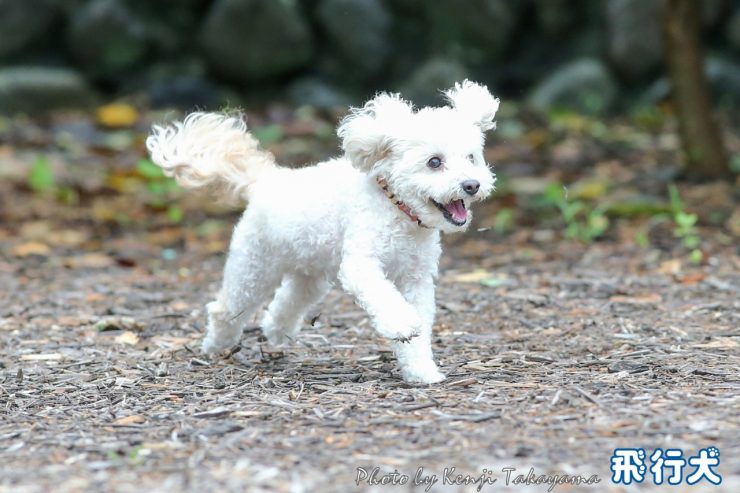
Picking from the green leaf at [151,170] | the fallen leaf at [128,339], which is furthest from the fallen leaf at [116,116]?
the fallen leaf at [128,339]

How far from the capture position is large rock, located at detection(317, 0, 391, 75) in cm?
1203

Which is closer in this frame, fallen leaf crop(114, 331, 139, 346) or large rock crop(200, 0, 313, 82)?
fallen leaf crop(114, 331, 139, 346)

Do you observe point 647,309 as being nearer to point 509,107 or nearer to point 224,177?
point 224,177

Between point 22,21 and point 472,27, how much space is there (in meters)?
4.97

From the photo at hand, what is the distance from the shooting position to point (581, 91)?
11844 millimetres

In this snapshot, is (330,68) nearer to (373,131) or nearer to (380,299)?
(373,131)

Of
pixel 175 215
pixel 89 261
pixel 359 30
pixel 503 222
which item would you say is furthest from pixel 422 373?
pixel 359 30

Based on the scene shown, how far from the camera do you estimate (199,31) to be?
12.2m

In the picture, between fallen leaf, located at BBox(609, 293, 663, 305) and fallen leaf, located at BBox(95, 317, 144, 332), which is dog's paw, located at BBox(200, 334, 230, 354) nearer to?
fallen leaf, located at BBox(95, 317, 144, 332)

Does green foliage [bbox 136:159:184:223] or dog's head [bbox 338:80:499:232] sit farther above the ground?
→ green foliage [bbox 136:159:184:223]

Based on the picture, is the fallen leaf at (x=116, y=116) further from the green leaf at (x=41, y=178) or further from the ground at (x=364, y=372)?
the ground at (x=364, y=372)

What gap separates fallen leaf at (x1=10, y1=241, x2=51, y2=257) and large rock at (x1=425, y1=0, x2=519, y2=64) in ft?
18.8

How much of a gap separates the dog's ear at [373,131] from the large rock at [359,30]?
311 inches

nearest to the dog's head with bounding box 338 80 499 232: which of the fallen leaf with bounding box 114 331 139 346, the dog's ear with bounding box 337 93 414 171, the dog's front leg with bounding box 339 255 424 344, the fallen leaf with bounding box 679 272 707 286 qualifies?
the dog's ear with bounding box 337 93 414 171
